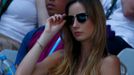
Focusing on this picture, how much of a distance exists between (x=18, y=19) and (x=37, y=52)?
1.35 m

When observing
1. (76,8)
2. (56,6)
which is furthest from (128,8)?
(76,8)

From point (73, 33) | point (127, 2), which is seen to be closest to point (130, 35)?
point (127, 2)

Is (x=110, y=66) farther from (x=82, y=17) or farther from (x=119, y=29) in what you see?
(x=119, y=29)

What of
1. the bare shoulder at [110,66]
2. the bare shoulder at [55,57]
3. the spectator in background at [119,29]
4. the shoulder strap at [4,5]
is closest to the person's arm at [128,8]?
the spectator in background at [119,29]

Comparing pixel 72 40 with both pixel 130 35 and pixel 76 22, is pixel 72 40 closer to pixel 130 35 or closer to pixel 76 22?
pixel 76 22

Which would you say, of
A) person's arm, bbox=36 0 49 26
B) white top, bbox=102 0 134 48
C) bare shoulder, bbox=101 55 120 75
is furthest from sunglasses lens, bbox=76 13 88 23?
person's arm, bbox=36 0 49 26

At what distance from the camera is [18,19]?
13.3ft

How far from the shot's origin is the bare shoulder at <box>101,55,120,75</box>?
2.44 m

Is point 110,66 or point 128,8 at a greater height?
point 128,8

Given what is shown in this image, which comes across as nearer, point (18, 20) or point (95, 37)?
point (95, 37)

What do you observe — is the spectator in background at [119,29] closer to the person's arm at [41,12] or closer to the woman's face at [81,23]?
the person's arm at [41,12]

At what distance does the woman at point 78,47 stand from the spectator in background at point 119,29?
0.64m

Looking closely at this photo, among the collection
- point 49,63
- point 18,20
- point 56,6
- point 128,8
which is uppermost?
point 56,6

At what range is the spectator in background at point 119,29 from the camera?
3293 millimetres
